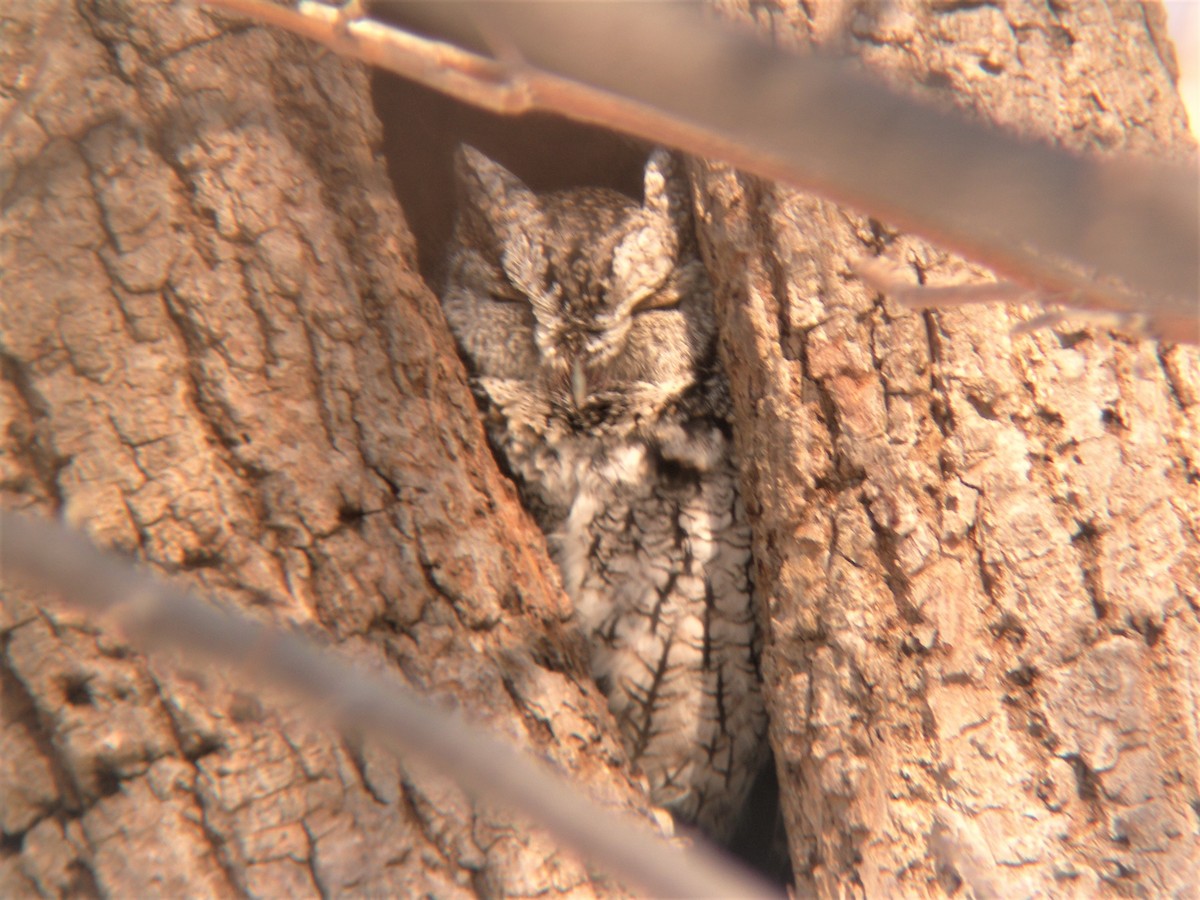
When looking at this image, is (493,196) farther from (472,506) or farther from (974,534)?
(974,534)

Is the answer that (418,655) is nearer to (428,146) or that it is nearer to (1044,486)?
(1044,486)

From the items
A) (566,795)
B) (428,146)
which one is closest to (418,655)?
(566,795)

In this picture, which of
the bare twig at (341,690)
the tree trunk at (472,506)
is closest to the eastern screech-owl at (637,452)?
the tree trunk at (472,506)

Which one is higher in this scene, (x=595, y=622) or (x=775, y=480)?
(x=775, y=480)

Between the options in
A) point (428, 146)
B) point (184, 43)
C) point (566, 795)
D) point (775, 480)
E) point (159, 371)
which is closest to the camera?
point (566, 795)

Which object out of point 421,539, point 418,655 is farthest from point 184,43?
point 418,655

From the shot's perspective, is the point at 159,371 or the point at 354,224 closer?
the point at 159,371

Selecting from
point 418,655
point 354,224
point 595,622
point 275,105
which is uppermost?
point 275,105

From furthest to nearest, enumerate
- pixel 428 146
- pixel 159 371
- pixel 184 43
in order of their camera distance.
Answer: pixel 428 146, pixel 184 43, pixel 159 371
